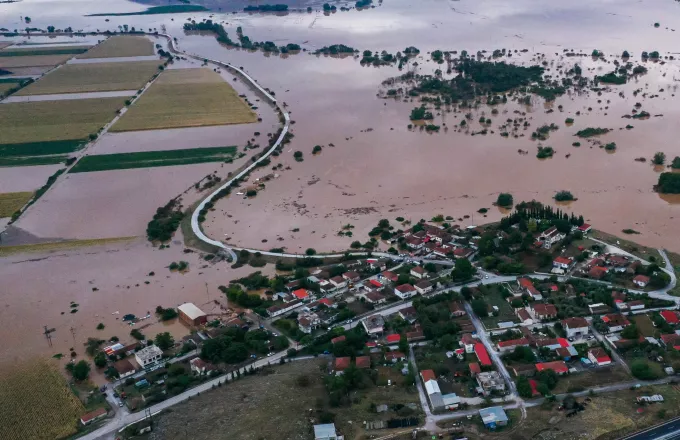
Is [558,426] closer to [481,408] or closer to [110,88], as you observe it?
[481,408]

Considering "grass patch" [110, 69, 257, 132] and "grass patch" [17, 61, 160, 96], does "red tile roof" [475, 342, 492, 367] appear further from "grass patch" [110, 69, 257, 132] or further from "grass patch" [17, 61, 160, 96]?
"grass patch" [17, 61, 160, 96]

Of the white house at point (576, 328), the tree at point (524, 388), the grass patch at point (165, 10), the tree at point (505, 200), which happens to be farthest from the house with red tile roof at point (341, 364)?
the grass patch at point (165, 10)

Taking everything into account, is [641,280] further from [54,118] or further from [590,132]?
[54,118]

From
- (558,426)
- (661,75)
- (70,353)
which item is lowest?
(70,353)

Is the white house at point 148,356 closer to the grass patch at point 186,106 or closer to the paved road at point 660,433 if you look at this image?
the paved road at point 660,433

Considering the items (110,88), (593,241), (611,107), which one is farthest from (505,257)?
(110,88)

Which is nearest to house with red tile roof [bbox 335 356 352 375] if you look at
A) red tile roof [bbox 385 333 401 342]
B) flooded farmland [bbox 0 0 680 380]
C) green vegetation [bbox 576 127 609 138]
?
red tile roof [bbox 385 333 401 342]
